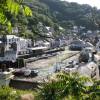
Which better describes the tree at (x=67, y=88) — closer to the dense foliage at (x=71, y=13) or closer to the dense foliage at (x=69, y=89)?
the dense foliage at (x=69, y=89)

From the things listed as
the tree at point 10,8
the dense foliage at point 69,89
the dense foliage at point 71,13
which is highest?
Answer: the dense foliage at point 71,13

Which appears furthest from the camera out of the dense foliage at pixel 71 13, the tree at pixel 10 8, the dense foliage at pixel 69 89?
the dense foliage at pixel 71 13

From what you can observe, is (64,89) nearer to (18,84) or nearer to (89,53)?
(18,84)

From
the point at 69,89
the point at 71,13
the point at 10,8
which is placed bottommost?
the point at 69,89

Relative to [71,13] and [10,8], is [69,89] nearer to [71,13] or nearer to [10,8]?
[10,8]

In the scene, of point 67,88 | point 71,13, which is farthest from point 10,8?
point 71,13

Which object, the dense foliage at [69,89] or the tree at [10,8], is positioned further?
the dense foliage at [69,89]

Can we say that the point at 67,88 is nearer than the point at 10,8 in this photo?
No

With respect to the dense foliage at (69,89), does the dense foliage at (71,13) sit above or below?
above

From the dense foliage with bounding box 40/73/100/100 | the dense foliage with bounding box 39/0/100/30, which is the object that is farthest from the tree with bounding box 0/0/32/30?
the dense foliage with bounding box 39/0/100/30

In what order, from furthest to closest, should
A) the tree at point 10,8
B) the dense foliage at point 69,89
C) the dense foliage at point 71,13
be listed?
the dense foliage at point 71,13
the dense foliage at point 69,89
the tree at point 10,8

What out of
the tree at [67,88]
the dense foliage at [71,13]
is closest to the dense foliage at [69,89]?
the tree at [67,88]

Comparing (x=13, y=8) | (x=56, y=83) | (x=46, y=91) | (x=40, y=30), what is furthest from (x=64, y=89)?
(x=40, y=30)

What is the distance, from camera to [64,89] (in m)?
6.50
